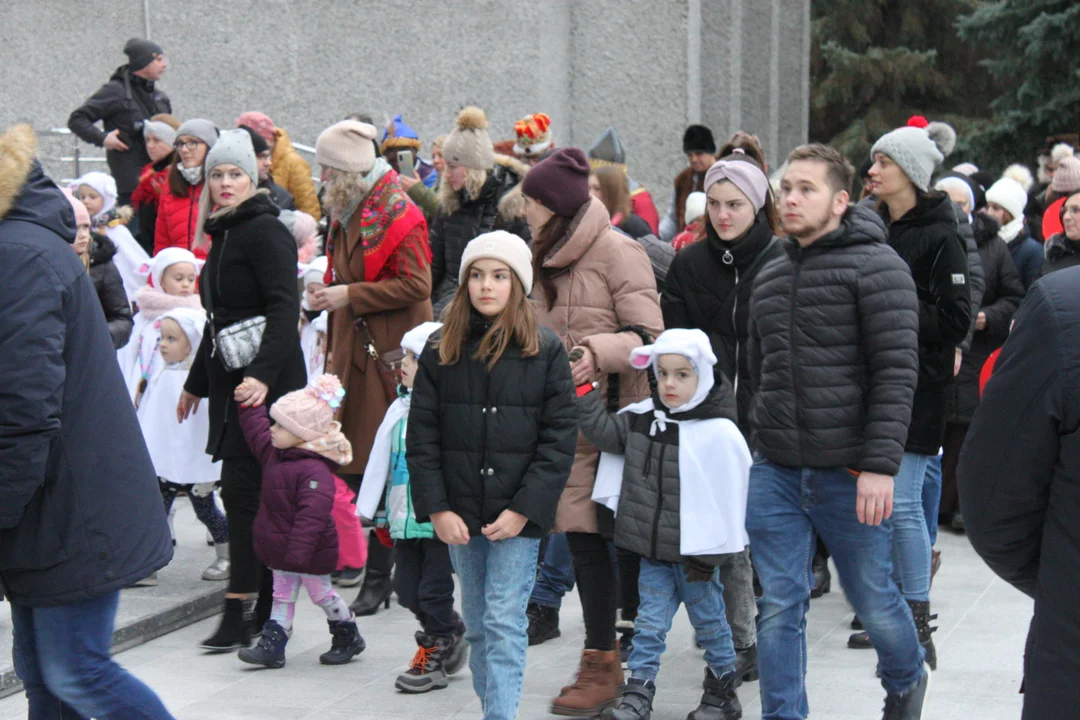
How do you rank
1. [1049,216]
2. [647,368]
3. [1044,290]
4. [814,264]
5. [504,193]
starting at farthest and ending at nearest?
[1049,216]
[504,193]
[647,368]
[814,264]
[1044,290]

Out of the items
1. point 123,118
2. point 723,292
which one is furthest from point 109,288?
point 123,118

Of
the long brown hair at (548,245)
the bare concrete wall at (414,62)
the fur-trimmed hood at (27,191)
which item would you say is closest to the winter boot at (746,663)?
the long brown hair at (548,245)

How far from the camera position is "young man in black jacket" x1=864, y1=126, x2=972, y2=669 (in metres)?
5.91

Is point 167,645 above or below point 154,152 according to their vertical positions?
below

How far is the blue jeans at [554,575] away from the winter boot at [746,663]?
3.34 ft

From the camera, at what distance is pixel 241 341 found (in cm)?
641

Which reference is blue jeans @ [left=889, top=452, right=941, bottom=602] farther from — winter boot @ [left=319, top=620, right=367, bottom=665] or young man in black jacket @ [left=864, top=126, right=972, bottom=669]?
winter boot @ [left=319, top=620, right=367, bottom=665]

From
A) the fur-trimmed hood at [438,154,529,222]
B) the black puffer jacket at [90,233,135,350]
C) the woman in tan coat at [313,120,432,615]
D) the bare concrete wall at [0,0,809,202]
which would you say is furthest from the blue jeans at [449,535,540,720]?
the bare concrete wall at [0,0,809,202]

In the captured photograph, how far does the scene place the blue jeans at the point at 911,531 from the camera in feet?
19.2

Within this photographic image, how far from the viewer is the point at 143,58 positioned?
1124 cm

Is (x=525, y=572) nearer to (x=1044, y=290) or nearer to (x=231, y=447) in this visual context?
(x=231, y=447)

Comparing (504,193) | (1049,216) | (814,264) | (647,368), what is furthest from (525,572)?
(1049,216)

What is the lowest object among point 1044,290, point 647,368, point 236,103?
point 647,368

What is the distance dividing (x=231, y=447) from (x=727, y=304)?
2.27m
